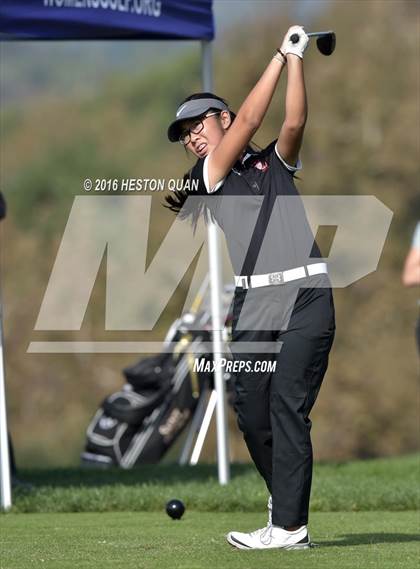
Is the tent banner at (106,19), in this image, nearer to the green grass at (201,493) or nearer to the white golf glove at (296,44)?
the green grass at (201,493)

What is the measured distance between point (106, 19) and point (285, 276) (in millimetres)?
4393

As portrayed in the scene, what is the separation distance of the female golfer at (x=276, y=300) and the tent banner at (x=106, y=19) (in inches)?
133

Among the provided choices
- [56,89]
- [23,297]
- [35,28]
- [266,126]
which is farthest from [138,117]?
[35,28]

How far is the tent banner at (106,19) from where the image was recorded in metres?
9.80

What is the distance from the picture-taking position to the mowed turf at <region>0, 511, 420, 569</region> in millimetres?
6359

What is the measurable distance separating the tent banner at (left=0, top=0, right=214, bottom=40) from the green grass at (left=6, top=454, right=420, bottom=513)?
3.47m

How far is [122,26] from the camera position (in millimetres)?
10469

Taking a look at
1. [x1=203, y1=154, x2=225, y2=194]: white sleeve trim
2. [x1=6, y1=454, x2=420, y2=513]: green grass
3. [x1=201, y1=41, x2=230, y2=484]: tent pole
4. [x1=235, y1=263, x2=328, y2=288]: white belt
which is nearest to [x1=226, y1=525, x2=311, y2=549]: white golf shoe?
[x1=235, y1=263, x2=328, y2=288]: white belt

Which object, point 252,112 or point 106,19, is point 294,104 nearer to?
point 252,112

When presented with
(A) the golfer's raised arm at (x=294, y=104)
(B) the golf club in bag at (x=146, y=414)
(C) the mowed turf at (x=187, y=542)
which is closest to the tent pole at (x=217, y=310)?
(C) the mowed turf at (x=187, y=542)

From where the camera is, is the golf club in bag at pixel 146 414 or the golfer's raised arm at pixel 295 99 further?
the golf club in bag at pixel 146 414

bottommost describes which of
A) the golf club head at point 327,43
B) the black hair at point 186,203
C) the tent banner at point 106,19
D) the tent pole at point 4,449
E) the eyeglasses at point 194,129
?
the tent pole at point 4,449

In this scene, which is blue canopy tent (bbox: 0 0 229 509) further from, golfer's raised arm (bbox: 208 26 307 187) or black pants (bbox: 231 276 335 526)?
golfer's raised arm (bbox: 208 26 307 187)

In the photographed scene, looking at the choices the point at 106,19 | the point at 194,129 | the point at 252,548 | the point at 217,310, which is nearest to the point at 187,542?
the point at 252,548
